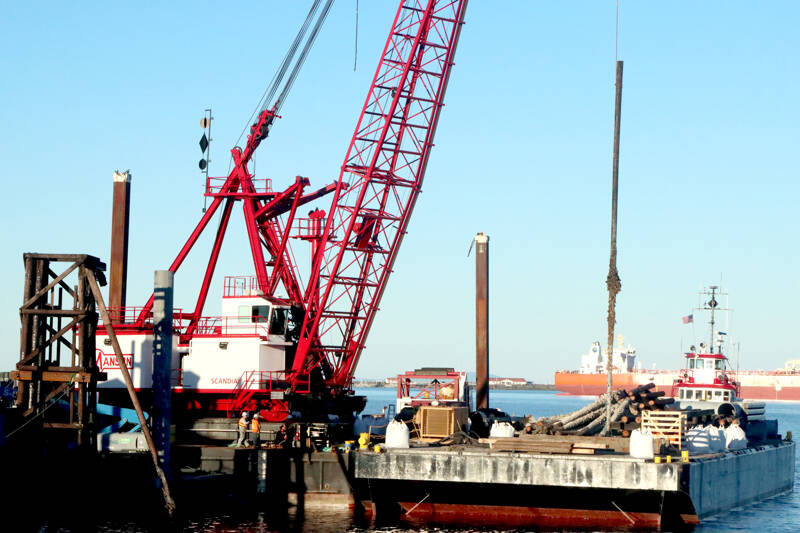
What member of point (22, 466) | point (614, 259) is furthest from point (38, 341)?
point (614, 259)

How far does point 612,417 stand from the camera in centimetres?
4409

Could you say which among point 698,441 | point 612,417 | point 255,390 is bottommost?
point 698,441

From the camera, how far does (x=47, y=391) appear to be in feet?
132

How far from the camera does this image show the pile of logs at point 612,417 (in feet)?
138

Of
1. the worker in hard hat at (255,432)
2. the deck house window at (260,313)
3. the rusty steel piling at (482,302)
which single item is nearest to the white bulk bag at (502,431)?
the worker in hard hat at (255,432)

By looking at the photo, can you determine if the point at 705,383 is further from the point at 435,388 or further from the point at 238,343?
Result: the point at 238,343

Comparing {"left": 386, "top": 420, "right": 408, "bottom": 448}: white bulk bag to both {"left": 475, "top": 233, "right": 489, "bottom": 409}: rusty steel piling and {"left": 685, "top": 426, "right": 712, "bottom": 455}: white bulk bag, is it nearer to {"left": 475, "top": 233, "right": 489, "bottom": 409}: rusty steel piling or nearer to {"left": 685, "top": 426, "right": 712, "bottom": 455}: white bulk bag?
{"left": 685, "top": 426, "right": 712, "bottom": 455}: white bulk bag

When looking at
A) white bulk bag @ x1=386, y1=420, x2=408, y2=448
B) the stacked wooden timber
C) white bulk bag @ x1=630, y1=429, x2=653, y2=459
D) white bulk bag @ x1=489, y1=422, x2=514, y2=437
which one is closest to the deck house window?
white bulk bag @ x1=386, y1=420, x2=408, y2=448

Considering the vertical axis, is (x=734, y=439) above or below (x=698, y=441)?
below

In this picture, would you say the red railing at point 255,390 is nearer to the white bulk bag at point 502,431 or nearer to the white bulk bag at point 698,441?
the white bulk bag at point 502,431

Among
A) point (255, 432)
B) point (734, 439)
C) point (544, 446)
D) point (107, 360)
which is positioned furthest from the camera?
point (107, 360)

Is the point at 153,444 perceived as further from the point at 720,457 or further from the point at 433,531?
the point at 720,457

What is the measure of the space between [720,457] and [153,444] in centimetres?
2122

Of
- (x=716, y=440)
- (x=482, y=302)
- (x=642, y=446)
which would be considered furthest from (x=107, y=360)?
(x=716, y=440)
